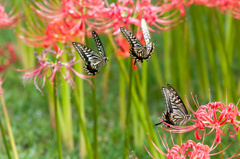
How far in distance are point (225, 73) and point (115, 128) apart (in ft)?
2.84

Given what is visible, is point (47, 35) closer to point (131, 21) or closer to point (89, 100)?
point (131, 21)

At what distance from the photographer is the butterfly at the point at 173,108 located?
0.85m

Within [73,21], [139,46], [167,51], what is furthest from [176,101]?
[167,51]

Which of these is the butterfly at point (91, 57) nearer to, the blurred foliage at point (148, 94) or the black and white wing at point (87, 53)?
the black and white wing at point (87, 53)

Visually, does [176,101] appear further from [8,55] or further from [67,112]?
[8,55]

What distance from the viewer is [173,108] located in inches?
34.6

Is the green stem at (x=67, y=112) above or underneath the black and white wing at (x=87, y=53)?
underneath

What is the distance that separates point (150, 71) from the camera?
2.96m

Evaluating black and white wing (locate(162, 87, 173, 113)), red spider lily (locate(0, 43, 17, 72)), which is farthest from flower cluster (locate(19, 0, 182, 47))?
red spider lily (locate(0, 43, 17, 72))

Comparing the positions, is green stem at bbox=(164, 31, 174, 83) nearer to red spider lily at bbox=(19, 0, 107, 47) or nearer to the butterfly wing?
red spider lily at bbox=(19, 0, 107, 47)

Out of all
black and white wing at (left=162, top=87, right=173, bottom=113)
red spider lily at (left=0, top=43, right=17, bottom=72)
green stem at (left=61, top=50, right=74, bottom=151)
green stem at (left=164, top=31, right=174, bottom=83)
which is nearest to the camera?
black and white wing at (left=162, top=87, right=173, bottom=113)

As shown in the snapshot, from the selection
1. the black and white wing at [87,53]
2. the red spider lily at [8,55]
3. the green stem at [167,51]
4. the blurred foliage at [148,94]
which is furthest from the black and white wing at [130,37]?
the red spider lily at [8,55]

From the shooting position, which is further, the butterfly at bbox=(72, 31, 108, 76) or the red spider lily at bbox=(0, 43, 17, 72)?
the red spider lily at bbox=(0, 43, 17, 72)

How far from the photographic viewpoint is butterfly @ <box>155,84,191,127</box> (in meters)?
0.85
